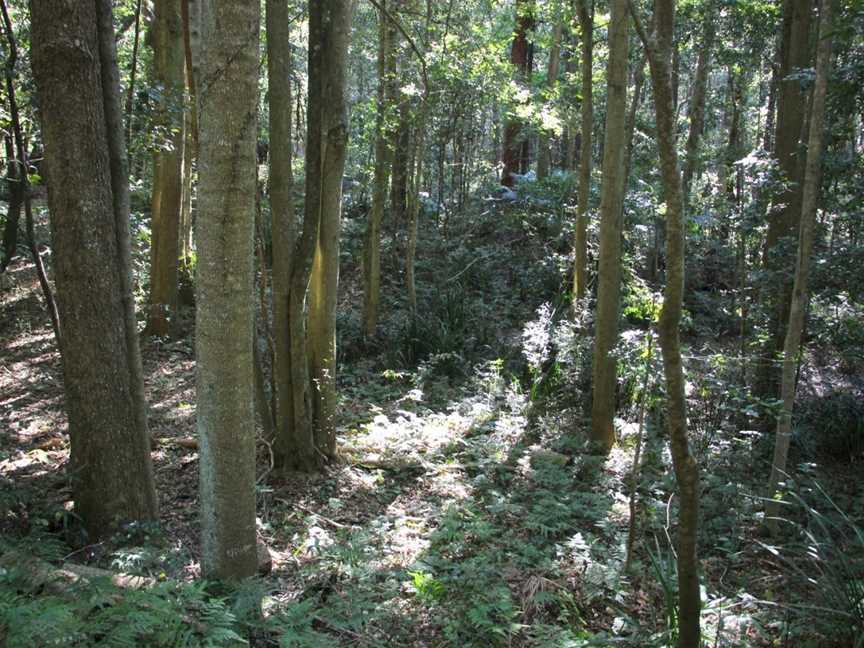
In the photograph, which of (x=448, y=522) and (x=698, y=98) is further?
(x=698, y=98)

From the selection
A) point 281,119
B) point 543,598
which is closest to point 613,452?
point 543,598

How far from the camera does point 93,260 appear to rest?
13.9 feet

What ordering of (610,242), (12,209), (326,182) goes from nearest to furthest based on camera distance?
(326,182) → (610,242) → (12,209)

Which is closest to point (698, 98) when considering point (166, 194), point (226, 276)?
point (166, 194)

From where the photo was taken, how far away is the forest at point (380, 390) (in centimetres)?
308

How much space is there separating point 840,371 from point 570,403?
5277 mm

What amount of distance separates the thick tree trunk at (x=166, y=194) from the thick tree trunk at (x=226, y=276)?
6589 millimetres

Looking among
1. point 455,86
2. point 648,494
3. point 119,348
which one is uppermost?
point 455,86

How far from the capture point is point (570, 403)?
352 inches

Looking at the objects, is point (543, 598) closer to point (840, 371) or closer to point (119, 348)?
point (119, 348)

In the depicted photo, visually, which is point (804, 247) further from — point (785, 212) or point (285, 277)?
point (285, 277)

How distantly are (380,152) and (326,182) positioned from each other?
5.29 meters

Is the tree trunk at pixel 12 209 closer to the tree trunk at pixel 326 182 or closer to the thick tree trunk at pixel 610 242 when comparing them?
the tree trunk at pixel 326 182

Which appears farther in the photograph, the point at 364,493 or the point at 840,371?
the point at 840,371
